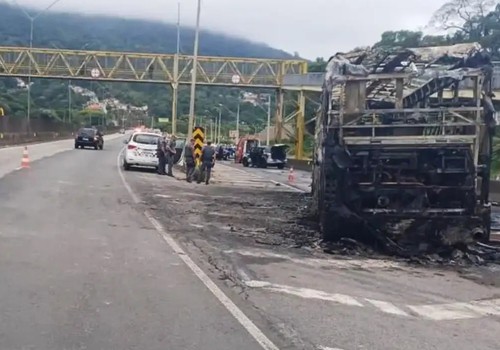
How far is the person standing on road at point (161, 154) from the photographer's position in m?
34.8

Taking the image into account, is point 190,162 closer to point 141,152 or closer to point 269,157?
point 141,152

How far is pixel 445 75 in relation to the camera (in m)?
14.0

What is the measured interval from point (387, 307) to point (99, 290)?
3.10m

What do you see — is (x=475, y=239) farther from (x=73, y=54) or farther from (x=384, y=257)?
(x=73, y=54)

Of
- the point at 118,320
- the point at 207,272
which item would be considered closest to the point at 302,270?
the point at 207,272

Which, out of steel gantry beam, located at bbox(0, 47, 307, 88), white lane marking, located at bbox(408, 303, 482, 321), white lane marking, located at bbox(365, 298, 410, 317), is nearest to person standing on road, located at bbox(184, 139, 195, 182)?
white lane marking, located at bbox(365, 298, 410, 317)

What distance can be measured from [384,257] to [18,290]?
619 cm

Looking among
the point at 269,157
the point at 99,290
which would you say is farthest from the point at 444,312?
the point at 269,157

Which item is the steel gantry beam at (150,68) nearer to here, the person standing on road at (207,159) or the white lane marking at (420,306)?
the person standing on road at (207,159)

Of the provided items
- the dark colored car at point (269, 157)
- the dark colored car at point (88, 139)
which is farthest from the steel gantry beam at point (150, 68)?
the dark colored car at point (269, 157)

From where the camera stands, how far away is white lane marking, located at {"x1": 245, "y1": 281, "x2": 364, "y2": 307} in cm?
947

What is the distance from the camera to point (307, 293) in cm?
982

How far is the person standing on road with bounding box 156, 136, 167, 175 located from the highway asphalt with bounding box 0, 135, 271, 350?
17.4 m

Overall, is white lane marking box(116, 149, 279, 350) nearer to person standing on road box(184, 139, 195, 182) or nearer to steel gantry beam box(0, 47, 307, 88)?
person standing on road box(184, 139, 195, 182)
